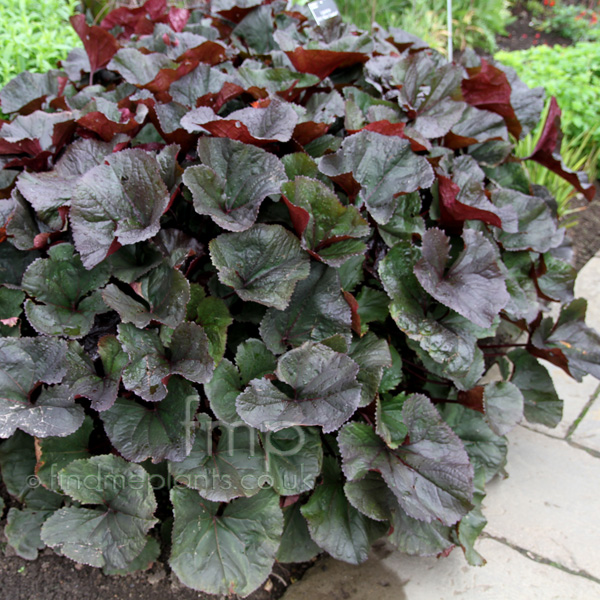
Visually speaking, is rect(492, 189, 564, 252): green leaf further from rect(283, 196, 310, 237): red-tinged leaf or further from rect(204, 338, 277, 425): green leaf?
rect(204, 338, 277, 425): green leaf

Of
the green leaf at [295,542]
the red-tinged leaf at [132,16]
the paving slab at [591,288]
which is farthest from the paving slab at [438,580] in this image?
the red-tinged leaf at [132,16]

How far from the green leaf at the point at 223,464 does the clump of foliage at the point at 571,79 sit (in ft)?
11.7

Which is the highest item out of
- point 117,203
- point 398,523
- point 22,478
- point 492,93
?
point 492,93

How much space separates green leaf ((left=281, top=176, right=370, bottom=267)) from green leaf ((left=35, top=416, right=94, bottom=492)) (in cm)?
80

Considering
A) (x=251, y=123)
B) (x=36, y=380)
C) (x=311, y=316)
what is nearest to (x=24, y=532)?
(x=36, y=380)

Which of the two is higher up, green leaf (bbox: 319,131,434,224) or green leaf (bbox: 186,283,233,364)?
green leaf (bbox: 319,131,434,224)

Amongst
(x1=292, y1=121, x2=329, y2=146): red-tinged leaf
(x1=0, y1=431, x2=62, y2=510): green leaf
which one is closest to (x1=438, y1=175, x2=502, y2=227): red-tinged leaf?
(x1=292, y1=121, x2=329, y2=146): red-tinged leaf

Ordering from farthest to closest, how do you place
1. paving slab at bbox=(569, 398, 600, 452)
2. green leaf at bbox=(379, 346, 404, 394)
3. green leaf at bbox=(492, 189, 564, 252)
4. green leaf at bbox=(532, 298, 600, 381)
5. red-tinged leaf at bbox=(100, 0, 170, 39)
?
red-tinged leaf at bbox=(100, 0, 170, 39)
paving slab at bbox=(569, 398, 600, 452)
green leaf at bbox=(492, 189, 564, 252)
green leaf at bbox=(532, 298, 600, 381)
green leaf at bbox=(379, 346, 404, 394)

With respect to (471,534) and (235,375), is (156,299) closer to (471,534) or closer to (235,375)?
(235,375)

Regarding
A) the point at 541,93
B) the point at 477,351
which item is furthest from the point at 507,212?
the point at 541,93

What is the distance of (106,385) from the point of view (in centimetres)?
136

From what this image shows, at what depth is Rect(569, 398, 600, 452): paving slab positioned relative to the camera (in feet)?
7.00

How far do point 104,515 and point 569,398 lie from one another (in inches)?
78.1

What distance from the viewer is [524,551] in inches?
67.2
